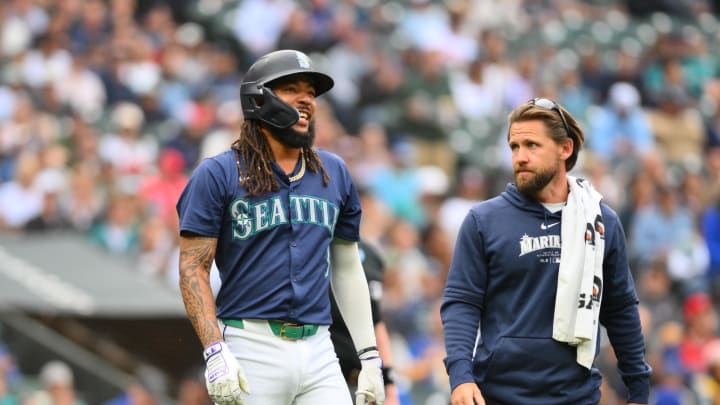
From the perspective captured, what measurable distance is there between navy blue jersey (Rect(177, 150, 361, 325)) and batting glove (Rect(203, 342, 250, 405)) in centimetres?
30

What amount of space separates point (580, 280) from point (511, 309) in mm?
314

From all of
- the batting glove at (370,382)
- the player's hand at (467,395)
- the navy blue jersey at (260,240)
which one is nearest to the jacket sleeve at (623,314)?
the player's hand at (467,395)

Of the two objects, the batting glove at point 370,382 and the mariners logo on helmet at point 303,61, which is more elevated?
the mariners logo on helmet at point 303,61

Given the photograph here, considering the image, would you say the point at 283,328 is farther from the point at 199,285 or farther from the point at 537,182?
the point at 537,182

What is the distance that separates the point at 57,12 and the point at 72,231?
14.3 feet

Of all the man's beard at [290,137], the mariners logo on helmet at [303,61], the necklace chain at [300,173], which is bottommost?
the necklace chain at [300,173]

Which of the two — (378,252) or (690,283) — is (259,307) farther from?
(690,283)

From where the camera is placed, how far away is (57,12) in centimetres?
1684

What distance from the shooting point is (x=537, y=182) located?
5688mm

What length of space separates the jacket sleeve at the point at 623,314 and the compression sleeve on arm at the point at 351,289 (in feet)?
3.47

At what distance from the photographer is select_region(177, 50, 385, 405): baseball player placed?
529 cm

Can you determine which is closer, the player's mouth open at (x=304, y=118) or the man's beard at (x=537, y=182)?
the player's mouth open at (x=304, y=118)

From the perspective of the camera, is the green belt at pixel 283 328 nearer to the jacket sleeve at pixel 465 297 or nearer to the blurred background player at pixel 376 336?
the jacket sleeve at pixel 465 297

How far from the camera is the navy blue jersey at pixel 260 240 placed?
531cm
